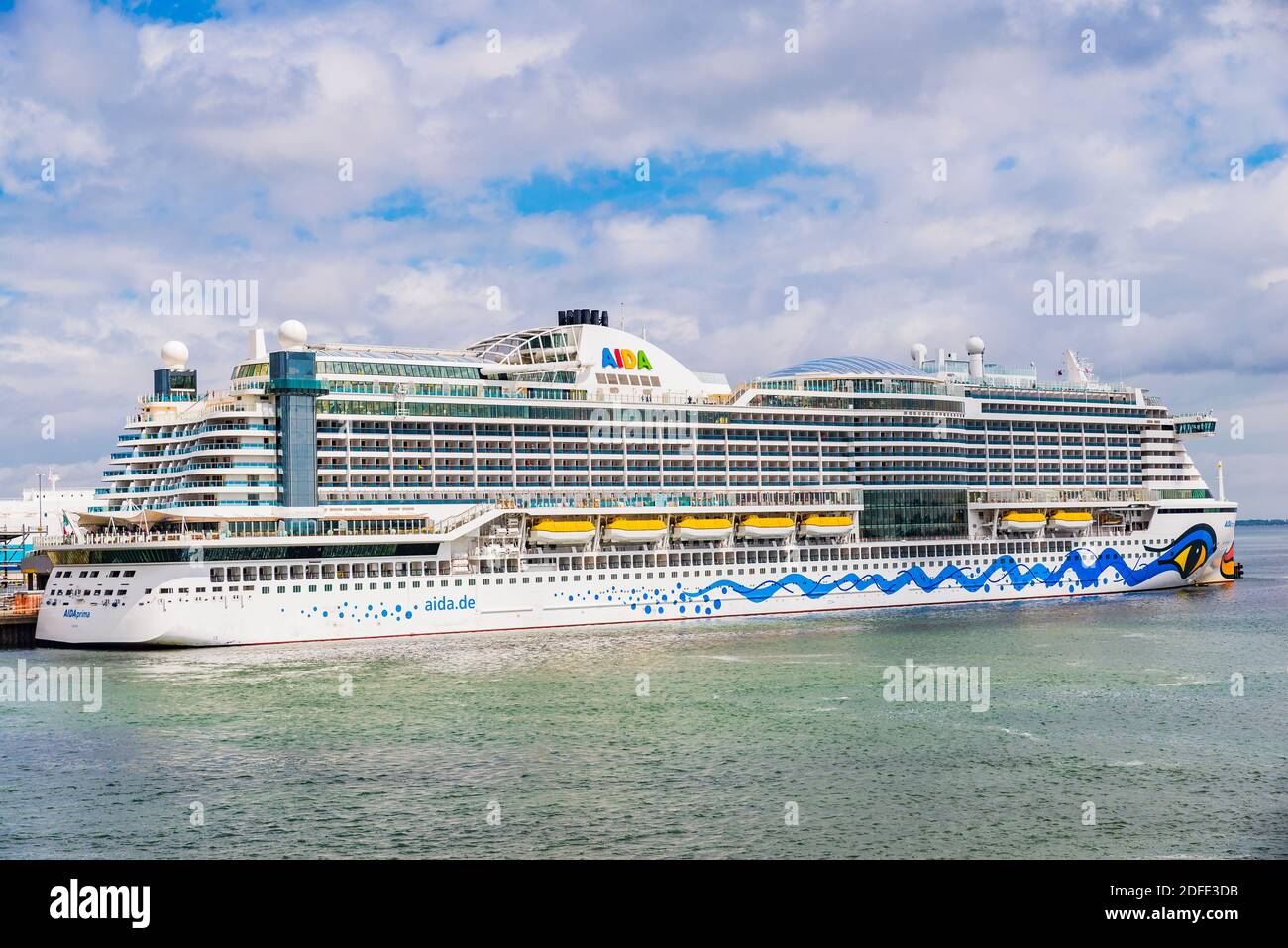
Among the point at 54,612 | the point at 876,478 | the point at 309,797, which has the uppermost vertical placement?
the point at 876,478

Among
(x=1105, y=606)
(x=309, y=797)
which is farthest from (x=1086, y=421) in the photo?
(x=309, y=797)

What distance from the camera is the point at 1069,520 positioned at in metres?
79.2

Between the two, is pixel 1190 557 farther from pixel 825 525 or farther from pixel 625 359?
pixel 625 359

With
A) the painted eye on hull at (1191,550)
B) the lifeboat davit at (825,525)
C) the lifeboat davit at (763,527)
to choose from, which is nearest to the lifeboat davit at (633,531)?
the lifeboat davit at (763,527)

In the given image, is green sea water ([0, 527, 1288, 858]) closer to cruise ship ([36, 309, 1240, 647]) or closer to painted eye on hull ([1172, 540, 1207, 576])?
cruise ship ([36, 309, 1240, 647])

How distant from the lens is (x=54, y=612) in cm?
5578

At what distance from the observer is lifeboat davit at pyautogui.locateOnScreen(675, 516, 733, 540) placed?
67062mm

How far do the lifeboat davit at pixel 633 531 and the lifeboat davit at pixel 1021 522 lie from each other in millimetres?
23408

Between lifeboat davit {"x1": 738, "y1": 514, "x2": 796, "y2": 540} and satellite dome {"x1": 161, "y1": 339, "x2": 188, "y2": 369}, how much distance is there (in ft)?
96.3

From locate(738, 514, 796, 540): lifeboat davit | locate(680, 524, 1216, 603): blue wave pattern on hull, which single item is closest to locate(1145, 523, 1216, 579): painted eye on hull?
locate(680, 524, 1216, 603): blue wave pattern on hull

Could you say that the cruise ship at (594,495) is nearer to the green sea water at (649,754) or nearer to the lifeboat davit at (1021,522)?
the lifeboat davit at (1021,522)
